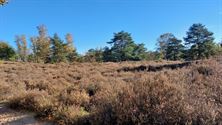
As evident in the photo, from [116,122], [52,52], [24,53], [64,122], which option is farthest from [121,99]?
[24,53]

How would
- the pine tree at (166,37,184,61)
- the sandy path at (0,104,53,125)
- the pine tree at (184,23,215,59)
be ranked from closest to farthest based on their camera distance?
the sandy path at (0,104,53,125) → the pine tree at (184,23,215,59) → the pine tree at (166,37,184,61)

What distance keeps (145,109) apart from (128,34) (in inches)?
2255

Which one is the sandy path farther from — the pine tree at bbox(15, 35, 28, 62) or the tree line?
the pine tree at bbox(15, 35, 28, 62)

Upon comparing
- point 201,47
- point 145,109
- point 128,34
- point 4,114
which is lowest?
point 4,114

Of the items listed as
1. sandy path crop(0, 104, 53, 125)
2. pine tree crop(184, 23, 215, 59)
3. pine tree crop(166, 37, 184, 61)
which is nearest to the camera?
sandy path crop(0, 104, 53, 125)

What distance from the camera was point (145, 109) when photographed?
558 cm

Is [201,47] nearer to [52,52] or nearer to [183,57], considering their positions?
[183,57]

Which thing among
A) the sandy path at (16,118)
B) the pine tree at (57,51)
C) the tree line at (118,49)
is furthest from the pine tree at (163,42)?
the sandy path at (16,118)

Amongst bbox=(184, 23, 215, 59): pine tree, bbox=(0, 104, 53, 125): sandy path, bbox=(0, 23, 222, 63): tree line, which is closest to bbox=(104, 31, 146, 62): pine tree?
bbox=(0, 23, 222, 63): tree line

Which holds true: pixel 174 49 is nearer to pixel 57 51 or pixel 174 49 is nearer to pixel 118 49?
pixel 118 49

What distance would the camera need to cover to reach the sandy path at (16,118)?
7512 mm

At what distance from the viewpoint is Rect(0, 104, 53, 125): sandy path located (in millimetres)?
7512

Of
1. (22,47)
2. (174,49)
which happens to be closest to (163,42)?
(174,49)

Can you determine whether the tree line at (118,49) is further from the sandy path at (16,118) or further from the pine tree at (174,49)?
the sandy path at (16,118)
